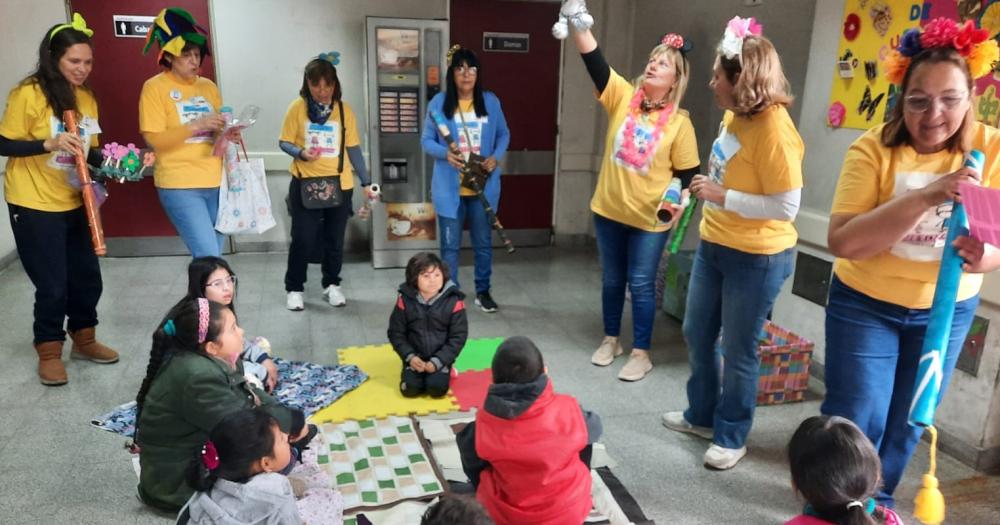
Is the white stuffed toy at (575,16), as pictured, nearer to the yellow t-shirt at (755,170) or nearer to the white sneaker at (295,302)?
the yellow t-shirt at (755,170)

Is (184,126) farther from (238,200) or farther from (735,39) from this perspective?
(735,39)

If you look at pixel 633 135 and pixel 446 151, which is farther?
pixel 446 151

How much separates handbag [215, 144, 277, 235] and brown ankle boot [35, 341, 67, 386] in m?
0.89

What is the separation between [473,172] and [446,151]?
20 cm

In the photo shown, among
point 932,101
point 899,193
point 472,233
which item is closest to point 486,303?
point 472,233

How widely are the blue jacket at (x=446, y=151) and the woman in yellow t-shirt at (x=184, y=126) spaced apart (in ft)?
3.96

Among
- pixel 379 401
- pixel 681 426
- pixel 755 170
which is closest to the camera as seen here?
pixel 755 170

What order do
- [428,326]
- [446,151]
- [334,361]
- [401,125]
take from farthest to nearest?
[401,125]
[446,151]
[334,361]
[428,326]

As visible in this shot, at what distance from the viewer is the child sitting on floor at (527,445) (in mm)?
1818

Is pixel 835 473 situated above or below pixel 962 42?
below

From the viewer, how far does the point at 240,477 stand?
1.68 meters

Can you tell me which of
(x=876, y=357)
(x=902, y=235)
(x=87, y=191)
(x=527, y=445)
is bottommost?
(x=527, y=445)

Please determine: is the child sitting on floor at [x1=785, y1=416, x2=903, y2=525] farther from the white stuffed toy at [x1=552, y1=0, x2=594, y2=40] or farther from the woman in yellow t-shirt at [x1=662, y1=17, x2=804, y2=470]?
the white stuffed toy at [x1=552, y1=0, x2=594, y2=40]

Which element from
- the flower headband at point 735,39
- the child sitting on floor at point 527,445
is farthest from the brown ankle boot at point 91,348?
the flower headband at point 735,39
